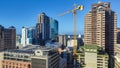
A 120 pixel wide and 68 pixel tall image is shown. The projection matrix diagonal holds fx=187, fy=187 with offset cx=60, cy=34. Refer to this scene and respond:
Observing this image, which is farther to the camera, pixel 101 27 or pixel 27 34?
pixel 27 34

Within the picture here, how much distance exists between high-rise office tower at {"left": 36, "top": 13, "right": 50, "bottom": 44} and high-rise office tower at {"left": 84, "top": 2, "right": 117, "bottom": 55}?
303 feet

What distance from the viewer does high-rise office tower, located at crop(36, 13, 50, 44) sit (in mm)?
189000

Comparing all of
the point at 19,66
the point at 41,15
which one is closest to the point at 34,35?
the point at 41,15

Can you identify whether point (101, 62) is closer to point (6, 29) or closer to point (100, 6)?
point (100, 6)

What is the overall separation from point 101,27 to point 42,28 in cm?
10005

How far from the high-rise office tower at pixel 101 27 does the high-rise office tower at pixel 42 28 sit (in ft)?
303

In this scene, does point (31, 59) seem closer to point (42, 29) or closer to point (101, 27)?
point (101, 27)

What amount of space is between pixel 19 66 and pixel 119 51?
47.2 meters

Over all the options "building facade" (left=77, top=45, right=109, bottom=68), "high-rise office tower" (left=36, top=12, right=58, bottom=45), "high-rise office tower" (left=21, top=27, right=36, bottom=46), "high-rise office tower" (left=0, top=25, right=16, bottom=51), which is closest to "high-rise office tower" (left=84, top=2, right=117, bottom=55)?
"building facade" (left=77, top=45, right=109, bottom=68)

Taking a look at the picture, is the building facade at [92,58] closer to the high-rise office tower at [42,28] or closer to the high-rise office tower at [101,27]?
the high-rise office tower at [101,27]

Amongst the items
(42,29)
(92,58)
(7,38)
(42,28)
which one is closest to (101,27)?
(92,58)

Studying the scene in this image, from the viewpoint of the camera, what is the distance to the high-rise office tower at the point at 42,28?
620 ft

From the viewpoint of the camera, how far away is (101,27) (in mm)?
97500

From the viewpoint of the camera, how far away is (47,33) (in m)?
198
